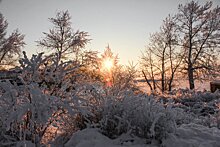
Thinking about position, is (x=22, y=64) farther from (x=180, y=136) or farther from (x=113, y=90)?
(x=180, y=136)

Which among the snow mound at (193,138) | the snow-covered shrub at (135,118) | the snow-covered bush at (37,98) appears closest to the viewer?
the snow-covered bush at (37,98)

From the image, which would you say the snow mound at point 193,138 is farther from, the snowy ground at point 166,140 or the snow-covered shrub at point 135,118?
the snow-covered shrub at point 135,118

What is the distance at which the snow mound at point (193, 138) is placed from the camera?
10.8 ft

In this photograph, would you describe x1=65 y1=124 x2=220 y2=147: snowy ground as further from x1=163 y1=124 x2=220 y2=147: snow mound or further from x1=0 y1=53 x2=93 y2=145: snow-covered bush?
x1=0 y1=53 x2=93 y2=145: snow-covered bush

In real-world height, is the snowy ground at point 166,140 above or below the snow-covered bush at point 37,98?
below

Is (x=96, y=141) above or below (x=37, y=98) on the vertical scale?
below

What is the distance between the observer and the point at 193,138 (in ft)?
11.5

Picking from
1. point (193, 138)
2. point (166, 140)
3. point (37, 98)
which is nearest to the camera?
point (37, 98)

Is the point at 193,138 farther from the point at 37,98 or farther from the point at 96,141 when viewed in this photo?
the point at 37,98

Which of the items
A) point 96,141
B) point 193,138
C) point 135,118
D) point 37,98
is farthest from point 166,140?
point 37,98

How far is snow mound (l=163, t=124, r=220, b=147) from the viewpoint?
329 cm

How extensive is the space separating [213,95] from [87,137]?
296 inches

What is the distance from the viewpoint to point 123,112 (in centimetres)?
369

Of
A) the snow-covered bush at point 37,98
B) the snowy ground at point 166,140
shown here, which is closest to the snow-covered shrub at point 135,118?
the snowy ground at point 166,140
